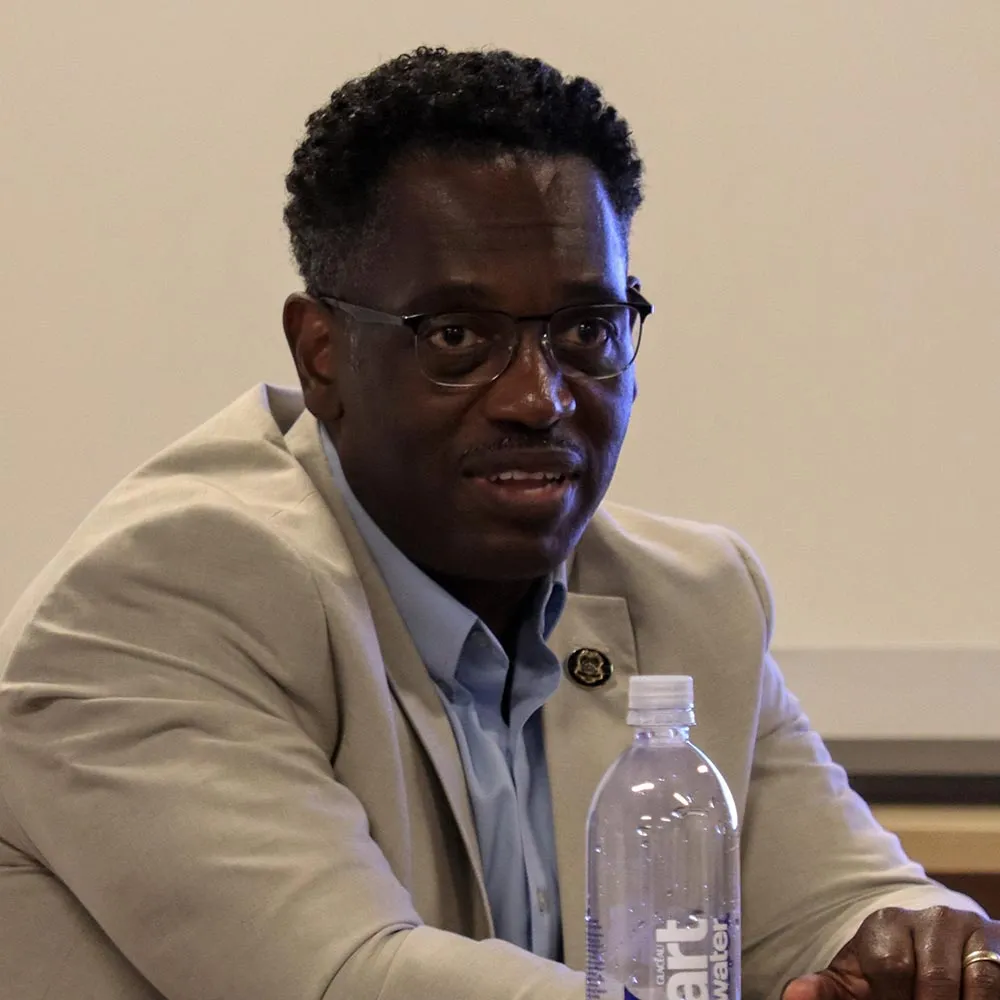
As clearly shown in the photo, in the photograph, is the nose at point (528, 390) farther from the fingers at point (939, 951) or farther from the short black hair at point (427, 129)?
the fingers at point (939, 951)

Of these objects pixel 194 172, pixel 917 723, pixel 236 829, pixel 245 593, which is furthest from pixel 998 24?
pixel 236 829

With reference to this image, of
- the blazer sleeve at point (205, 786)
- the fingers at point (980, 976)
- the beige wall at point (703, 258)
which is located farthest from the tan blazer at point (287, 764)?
the beige wall at point (703, 258)

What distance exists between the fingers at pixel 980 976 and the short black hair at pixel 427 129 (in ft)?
2.76

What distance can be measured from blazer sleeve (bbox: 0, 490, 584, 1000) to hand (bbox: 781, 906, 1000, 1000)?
0.32 metres

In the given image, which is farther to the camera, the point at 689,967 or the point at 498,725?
the point at 498,725

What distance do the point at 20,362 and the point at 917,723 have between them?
1685mm

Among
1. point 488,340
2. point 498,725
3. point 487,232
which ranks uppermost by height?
point 487,232

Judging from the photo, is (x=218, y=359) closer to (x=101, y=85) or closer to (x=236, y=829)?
(x=101, y=85)

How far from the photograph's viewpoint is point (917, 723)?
2.60 m

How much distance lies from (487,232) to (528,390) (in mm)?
164

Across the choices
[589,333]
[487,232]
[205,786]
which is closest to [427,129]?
[487,232]

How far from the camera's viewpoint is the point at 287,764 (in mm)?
1354

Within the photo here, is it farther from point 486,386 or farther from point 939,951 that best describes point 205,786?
point 939,951

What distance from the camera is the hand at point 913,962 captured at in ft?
4.47
